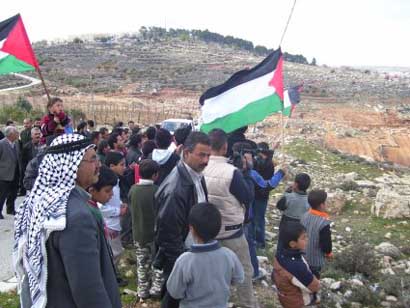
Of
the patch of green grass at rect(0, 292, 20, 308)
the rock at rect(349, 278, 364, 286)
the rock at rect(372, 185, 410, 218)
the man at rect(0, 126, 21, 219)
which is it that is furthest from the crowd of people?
the rock at rect(372, 185, 410, 218)

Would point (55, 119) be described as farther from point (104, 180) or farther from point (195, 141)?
point (195, 141)

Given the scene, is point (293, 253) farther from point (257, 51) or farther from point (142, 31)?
point (142, 31)

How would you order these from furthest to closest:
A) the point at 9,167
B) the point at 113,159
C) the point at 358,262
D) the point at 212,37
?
1. the point at 212,37
2. the point at 9,167
3. the point at 358,262
4. the point at 113,159

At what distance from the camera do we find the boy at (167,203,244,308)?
8.85 ft

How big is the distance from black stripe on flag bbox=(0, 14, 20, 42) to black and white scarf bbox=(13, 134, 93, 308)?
391 cm

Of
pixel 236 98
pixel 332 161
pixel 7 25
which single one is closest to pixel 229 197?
pixel 236 98

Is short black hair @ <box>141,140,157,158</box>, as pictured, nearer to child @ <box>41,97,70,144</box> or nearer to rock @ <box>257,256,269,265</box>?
child @ <box>41,97,70,144</box>

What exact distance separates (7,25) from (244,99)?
315 centimetres

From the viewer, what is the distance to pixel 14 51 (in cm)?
552

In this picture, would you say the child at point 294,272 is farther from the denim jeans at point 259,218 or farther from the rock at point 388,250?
the rock at point 388,250

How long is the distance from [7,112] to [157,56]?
51.8m

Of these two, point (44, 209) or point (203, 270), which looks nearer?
point (44, 209)

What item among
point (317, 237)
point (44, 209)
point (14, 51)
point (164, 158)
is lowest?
point (317, 237)

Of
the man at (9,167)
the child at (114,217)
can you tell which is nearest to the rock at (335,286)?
the child at (114,217)
